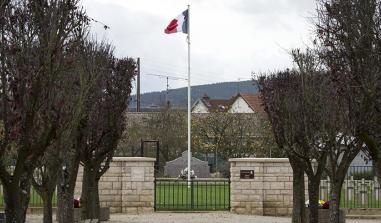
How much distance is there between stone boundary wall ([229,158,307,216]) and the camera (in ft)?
78.9

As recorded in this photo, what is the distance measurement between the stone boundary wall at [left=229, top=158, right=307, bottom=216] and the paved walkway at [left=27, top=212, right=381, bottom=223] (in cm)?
71

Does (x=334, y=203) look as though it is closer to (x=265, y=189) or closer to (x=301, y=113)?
(x=301, y=113)

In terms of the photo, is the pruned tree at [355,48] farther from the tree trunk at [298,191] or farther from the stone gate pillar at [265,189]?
the stone gate pillar at [265,189]

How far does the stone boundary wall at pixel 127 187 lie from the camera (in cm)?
2403

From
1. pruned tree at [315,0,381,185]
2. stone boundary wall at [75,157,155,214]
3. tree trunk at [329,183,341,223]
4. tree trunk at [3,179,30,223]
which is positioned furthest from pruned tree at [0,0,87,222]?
stone boundary wall at [75,157,155,214]

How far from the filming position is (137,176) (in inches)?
952

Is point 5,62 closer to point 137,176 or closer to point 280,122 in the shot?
point 280,122

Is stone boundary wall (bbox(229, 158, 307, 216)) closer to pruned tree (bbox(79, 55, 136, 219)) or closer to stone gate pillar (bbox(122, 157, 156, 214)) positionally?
stone gate pillar (bbox(122, 157, 156, 214))

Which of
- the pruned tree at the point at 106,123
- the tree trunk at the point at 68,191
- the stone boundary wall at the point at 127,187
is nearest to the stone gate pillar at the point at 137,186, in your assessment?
the stone boundary wall at the point at 127,187

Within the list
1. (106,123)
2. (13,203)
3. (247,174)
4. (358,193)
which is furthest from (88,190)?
(358,193)

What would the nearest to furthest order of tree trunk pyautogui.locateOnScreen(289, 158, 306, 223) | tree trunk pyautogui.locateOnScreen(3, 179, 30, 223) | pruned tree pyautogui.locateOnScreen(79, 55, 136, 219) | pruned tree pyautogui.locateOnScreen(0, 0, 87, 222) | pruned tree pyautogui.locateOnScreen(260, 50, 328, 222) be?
pruned tree pyautogui.locateOnScreen(0, 0, 87, 222) → tree trunk pyautogui.locateOnScreen(3, 179, 30, 223) → pruned tree pyautogui.locateOnScreen(260, 50, 328, 222) → pruned tree pyautogui.locateOnScreen(79, 55, 136, 219) → tree trunk pyautogui.locateOnScreen(289, 158, 306, 223)

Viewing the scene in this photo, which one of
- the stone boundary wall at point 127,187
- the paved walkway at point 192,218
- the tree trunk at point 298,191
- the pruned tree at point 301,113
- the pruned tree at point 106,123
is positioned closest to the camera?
the pruned tree at point 301,113

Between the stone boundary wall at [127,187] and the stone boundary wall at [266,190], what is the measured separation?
300cm

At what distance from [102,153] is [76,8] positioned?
8.81 metres
